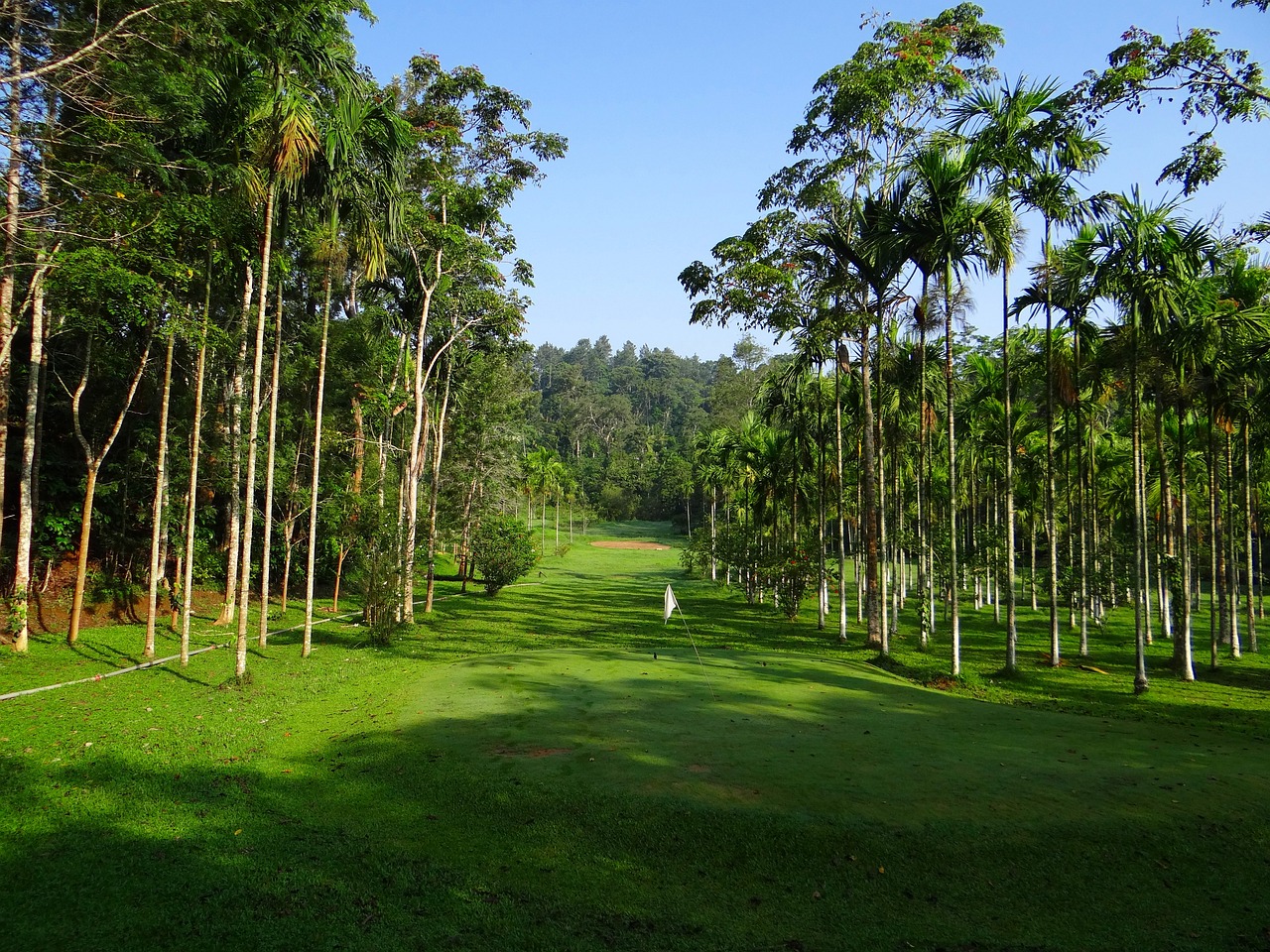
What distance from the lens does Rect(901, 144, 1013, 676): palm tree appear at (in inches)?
669

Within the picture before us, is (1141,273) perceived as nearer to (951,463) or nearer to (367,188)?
(951,463)

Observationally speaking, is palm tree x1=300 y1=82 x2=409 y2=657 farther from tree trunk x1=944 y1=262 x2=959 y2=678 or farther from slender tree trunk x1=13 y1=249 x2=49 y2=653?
tree trunk x1=944 y1=262 x2=959 y2=678

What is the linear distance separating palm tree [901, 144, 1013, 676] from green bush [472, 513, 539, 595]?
2202cm

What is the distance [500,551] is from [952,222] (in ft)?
80.0

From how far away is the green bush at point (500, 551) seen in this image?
34.9 m

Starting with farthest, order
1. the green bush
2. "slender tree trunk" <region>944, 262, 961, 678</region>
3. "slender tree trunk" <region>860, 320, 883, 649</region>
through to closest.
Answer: the green bush < "slender tree trunk" <region>860, 320, 883, 649</region> < "slender tree trunk" <region>944, 262, 961, 678</region>

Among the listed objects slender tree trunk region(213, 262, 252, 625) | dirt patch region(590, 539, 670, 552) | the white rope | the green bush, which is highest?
slender tree trunk region(213, 262, 252, 625)

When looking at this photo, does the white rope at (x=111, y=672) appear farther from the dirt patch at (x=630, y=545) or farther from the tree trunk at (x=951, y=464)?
the dirt patch at (x=630, y=545)

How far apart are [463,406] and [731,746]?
3118 centimetres

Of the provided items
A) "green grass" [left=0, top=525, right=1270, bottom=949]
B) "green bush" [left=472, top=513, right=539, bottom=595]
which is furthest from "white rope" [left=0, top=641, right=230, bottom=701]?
"green bush" [left=472, top=513, right=539, bottom=595]

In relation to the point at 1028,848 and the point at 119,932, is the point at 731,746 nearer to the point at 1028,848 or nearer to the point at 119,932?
the point at 1028,848

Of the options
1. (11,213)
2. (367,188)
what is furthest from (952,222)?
(11,213)

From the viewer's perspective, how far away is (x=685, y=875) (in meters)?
6.66

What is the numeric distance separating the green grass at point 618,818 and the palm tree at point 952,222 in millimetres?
5442
